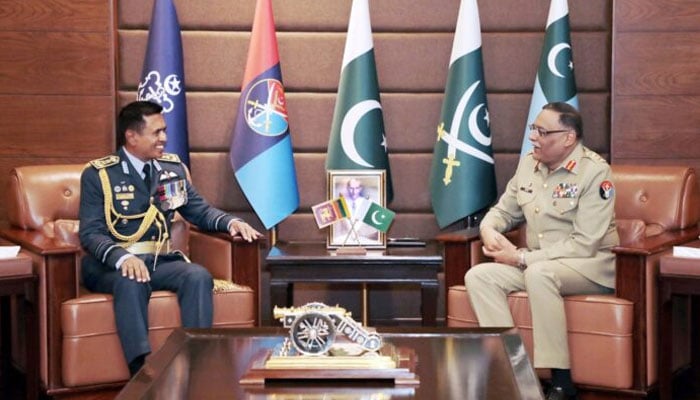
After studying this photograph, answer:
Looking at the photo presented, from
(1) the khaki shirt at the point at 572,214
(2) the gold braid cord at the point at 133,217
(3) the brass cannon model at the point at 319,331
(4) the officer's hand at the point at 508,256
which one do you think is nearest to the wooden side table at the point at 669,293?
(1) the khaki shirt at the point at 572,214

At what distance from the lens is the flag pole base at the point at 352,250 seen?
448 centimetres

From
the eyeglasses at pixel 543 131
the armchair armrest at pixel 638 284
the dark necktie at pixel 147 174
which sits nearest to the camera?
the armchair armrest at pixel 638 284

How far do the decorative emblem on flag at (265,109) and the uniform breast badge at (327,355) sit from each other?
2.18 metres

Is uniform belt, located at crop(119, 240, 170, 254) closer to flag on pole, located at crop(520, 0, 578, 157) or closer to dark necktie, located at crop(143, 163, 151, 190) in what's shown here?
dark necktie, located at crop(143, 163, 151, 190)

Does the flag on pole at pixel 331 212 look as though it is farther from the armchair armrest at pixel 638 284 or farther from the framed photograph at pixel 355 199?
the armchair armrest at pixel 638 284

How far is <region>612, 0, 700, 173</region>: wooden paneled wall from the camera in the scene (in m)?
4.99

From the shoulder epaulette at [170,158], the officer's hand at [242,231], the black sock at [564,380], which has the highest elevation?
the shoulder epaulette at [170,158]

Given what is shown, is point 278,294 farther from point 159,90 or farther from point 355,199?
point 159,90

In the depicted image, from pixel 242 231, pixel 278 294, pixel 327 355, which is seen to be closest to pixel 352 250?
pixel 278 294

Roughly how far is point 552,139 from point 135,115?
162cm

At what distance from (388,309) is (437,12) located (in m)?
1.41

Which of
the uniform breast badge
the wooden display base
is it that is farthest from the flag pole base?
the wooden display base

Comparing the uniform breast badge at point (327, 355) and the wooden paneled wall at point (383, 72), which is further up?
the wooden paneled wall at point (383, 72)

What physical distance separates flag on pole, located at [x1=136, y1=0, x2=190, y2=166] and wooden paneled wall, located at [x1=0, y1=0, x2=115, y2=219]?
22cm
